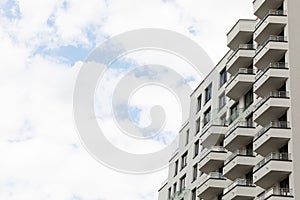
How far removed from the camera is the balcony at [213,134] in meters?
58.5

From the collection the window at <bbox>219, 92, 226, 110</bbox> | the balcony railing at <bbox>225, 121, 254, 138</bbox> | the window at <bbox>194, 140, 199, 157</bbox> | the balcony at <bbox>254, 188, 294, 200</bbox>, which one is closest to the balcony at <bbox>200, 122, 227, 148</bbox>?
the window at <bbox>219, 92, 226, 110</bbox>

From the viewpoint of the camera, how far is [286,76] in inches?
1946

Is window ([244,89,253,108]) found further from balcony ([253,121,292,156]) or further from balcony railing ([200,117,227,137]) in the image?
balcony ([253,121,292,156])

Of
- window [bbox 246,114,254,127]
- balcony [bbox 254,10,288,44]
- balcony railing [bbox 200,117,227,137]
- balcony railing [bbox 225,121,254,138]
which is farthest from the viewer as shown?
balcony railing [bbox 200,117,227,137]

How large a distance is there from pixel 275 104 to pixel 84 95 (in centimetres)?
1589

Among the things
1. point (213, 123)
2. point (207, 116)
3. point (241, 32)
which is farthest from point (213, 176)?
point (241, 32)

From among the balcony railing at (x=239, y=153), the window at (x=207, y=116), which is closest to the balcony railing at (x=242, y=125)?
the balcony railing at (x=239, y=153)

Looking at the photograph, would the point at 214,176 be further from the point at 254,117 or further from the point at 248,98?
the point at 254,117

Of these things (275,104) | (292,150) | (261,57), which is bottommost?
(292,150)

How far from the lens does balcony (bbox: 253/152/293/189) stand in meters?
45.9

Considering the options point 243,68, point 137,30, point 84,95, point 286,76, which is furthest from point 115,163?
point 243,68

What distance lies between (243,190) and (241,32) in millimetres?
15545

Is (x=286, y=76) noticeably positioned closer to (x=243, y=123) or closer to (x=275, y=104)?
(x=275, y=104)

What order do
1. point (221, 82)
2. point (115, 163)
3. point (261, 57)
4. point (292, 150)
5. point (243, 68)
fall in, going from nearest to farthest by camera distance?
point (115, 163)
point (292, 150)
point (261, 57)
point (243, 68)
point (221, 82)
